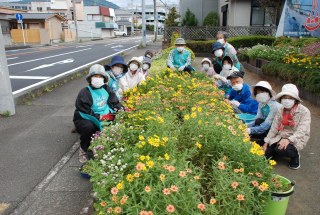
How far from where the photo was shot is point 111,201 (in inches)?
82.6

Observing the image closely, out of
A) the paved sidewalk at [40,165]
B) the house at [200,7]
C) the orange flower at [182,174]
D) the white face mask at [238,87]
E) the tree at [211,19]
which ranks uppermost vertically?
the house at [200,7]

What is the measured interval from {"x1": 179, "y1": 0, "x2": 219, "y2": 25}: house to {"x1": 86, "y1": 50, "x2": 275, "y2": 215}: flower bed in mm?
24397

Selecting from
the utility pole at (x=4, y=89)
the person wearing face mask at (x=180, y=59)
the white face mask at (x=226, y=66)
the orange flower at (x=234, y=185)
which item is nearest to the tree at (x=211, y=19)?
the person wearing face mask at (x=180, y=59)

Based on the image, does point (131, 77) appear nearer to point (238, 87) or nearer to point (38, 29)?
point (238, 87)

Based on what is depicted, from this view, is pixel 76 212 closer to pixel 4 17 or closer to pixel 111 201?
pixel 111 201

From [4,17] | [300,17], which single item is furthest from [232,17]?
[4,17]

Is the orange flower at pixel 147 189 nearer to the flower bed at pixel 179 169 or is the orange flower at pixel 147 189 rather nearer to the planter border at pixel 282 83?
the flower bed at pixel 179 169

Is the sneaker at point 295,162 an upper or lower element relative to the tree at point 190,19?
lower

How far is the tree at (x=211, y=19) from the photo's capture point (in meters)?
24.3

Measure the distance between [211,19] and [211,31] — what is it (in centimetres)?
340

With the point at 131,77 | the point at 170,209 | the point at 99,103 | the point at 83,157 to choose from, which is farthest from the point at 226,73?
the point at 170,209

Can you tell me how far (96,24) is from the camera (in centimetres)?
5966

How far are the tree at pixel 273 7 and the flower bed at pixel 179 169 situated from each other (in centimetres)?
1751

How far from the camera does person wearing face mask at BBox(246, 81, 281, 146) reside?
432 cm
